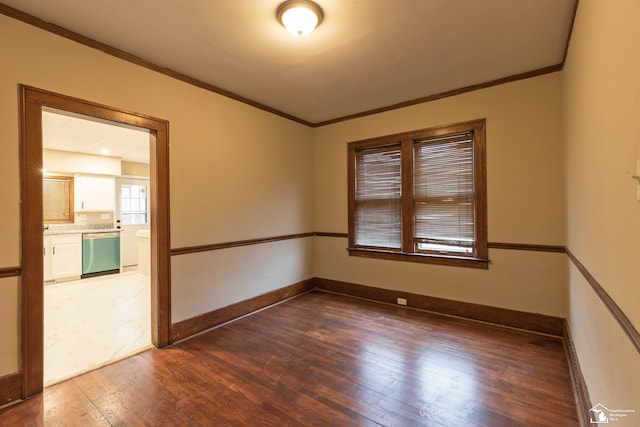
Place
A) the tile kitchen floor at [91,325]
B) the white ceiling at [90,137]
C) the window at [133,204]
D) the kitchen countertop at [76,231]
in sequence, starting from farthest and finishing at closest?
the window at [133,204] → the kitchen countertop at [76,231] → the white ceiling at [90,137] → the tile kitchen floor at [91,325]

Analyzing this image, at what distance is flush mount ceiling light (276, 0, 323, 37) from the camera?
1996 mm

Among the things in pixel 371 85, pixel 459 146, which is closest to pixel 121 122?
pixel 371 85

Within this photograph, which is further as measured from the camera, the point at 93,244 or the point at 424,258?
the point at 93,244

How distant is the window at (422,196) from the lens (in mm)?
3414

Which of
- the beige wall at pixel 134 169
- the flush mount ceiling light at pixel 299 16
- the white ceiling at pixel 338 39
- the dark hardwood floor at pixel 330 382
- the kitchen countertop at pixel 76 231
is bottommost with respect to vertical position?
the dark hardwood floor at pixel 330 382

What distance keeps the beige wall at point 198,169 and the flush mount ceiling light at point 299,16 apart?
1.46 meters

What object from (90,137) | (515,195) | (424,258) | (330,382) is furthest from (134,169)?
(515,195)

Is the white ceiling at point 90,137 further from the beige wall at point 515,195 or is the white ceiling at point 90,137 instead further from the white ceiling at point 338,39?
the beige wall at point 515,195

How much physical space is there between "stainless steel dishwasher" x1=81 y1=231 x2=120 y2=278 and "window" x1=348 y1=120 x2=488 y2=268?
5.20 meters

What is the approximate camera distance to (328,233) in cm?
465

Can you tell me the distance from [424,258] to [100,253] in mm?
6272

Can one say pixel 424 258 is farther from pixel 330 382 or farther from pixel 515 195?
pixel 330 382

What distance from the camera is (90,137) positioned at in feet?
16.0

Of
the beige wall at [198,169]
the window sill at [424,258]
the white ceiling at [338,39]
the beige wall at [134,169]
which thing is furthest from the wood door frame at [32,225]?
the beige wall at [134,169]
